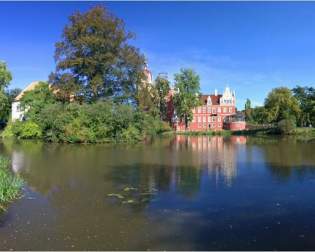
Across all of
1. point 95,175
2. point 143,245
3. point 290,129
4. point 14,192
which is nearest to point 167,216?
point 143,245

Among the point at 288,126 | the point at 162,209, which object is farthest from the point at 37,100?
the point at 162,209

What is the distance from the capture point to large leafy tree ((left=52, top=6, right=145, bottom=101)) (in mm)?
40219

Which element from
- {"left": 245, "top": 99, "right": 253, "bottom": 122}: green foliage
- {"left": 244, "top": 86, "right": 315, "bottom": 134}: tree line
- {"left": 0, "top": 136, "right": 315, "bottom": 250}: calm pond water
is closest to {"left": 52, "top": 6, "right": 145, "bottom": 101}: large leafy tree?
{"left": 0, "top": 136, "right": 315, "bottom": 250}: calm pond water

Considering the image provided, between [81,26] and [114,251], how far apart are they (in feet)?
120

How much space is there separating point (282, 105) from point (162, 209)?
5861 centimetres

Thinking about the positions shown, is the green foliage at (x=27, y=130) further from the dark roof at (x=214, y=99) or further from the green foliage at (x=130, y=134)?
the dark roof at (x=214, y=99)

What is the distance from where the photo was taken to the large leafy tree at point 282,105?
6301 cm

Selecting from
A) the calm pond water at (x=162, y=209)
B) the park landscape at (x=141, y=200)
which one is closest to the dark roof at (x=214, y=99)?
the park landscape at (x=141, y=200)

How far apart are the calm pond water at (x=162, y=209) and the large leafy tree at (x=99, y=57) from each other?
942 inches

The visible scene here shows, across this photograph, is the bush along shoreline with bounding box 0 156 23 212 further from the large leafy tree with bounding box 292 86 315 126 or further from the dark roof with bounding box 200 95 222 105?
the dark roof with bounding box 200 95 222 105

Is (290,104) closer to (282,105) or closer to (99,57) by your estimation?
(282,105)

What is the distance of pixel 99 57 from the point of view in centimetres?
4006

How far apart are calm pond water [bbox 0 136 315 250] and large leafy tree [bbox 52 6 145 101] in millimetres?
23923

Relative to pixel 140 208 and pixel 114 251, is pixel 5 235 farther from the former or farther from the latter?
pixel 140 208
